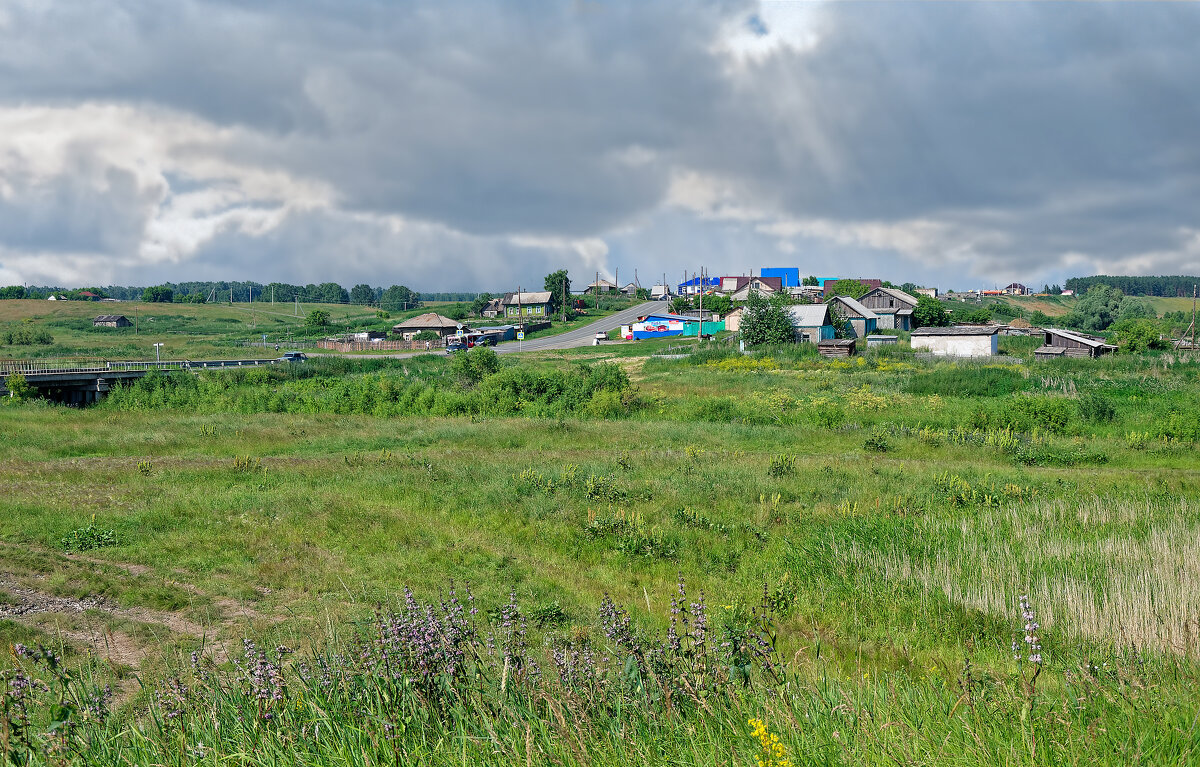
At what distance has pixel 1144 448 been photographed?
24078mm

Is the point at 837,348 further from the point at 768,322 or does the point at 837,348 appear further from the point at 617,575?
the point at 617,575

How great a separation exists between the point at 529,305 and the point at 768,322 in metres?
59.8

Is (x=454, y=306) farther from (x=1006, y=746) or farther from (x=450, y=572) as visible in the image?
(x=1006, y=746)

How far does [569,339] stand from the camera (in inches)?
3376

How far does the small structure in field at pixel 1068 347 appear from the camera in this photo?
56594mm

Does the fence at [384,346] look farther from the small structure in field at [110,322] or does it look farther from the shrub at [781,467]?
the shrub at [781,467]

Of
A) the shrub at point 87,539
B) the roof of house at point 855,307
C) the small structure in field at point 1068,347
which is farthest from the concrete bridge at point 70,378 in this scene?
the small structure in field at point 1068,347

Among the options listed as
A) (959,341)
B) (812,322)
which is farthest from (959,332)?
(812,322)

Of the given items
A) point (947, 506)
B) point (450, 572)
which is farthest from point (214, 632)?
point (947, 506)

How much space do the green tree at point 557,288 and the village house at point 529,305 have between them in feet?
4.34

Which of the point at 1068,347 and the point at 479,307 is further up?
the point at 479,307

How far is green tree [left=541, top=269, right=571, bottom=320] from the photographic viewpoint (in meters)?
117

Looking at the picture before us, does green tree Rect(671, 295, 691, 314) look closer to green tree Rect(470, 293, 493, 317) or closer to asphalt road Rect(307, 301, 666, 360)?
asphalt road Rect(307, 301, 666, 360)

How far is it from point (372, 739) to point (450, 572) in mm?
8762
